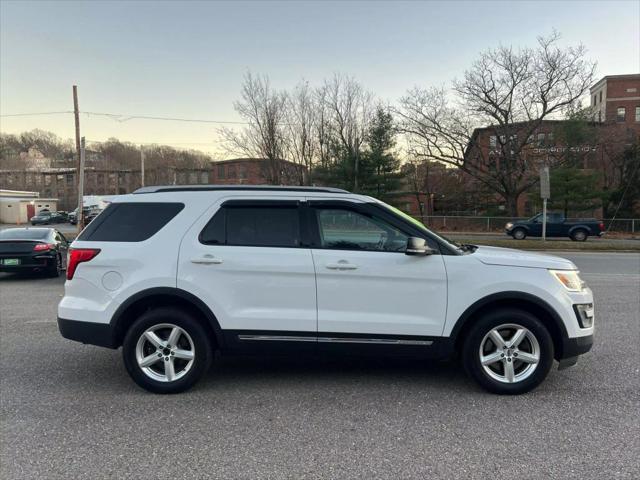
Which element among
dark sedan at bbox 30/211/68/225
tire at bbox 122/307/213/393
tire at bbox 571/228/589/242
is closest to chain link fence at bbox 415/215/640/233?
tire at bbox 571/228/589/242

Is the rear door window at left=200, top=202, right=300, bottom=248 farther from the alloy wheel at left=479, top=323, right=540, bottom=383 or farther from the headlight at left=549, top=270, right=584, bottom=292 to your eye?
the headlight at left=549, top=270, right=584, bottom=292

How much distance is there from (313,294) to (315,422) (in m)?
1.04

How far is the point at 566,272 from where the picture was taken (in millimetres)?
3963

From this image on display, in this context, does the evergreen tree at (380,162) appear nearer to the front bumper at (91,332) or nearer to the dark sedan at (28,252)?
the dark sedan at (28,252)

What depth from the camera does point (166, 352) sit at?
12.9 feet

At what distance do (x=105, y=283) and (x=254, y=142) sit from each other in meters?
31.4

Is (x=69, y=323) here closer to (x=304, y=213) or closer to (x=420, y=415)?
(x=304, y=213)

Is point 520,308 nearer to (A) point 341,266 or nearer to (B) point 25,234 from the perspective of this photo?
(A) point 341,266

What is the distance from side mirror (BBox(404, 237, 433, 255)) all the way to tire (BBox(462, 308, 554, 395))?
0.81 metres

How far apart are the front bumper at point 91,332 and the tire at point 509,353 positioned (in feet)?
10.4

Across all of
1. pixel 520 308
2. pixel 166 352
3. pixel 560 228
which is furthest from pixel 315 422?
pixel 560 228

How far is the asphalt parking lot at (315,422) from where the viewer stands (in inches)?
111

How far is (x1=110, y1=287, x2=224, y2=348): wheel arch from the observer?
12.8ft

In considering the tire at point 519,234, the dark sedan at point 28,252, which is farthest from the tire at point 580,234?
the dark sedan at point 28,252
